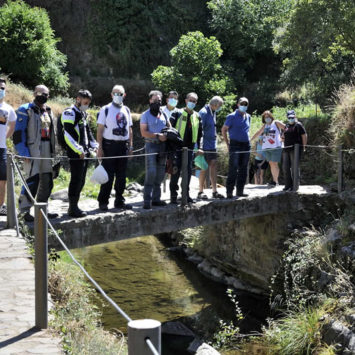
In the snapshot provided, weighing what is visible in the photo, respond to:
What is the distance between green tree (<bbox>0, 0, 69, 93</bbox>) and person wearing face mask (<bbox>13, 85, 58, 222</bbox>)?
1518 cm

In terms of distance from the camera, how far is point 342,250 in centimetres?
891

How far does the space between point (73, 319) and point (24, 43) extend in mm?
18281

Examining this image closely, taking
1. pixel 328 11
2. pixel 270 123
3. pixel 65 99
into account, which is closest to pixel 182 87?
pixel 65 99

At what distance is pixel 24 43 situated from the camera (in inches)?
833

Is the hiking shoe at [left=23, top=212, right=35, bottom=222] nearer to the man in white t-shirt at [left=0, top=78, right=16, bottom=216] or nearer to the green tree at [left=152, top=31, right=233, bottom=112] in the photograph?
the man in white t-shirt at [left=0, top=78, right=16, bottom=216]

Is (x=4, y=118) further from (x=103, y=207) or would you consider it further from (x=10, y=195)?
(x=103, y=207)

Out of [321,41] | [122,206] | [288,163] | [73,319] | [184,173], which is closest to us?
[73,319]

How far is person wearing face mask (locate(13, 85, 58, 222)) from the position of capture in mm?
6836

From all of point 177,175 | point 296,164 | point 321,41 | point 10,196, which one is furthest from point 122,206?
point 321,41

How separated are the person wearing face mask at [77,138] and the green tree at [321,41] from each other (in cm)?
829

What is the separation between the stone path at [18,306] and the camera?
3.79 metres

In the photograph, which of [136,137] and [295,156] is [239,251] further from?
[136,137]

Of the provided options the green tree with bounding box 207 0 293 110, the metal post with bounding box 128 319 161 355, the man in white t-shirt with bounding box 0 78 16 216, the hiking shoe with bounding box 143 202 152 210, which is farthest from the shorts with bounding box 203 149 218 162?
the green tree with bounding box 207 0 293 110

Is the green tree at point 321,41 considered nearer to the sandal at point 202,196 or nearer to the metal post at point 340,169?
the metal post at point 340,169
